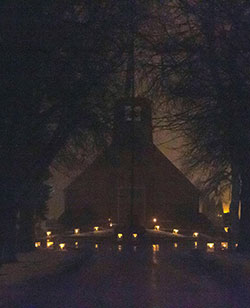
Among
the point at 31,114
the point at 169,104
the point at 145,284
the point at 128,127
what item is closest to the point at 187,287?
the point at 145,284

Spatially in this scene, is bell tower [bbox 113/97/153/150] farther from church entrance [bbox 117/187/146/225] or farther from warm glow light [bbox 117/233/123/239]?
church entrance [bbox 117/187/146/225]

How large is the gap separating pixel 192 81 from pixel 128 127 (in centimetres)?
714

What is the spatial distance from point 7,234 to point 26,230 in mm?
7072

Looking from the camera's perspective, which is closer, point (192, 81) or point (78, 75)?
point (78, 75)

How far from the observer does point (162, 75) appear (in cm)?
2045

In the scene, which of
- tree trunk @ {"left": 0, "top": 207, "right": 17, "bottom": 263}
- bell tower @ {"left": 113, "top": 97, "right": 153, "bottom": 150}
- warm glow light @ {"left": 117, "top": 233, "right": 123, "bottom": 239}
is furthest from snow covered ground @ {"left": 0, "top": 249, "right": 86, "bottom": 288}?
warm glow light @ {"left": 117, "top": 233, "right": 123, "bottom": 239}

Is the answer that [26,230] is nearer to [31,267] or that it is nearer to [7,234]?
[7,234]

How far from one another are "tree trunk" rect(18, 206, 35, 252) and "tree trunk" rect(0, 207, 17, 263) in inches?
232

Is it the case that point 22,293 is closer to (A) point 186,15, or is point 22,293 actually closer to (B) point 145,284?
(B) point 145,284

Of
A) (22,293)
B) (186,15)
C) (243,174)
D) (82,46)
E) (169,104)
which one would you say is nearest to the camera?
(22,293)

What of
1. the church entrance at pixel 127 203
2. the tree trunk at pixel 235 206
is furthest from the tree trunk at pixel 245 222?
the church entrance at pixel 127 203

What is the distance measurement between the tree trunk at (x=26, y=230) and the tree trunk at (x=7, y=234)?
5.90 meters

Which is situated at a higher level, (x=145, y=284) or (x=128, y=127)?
(x=128, y=127)

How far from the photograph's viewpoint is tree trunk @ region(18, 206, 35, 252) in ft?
90.5
